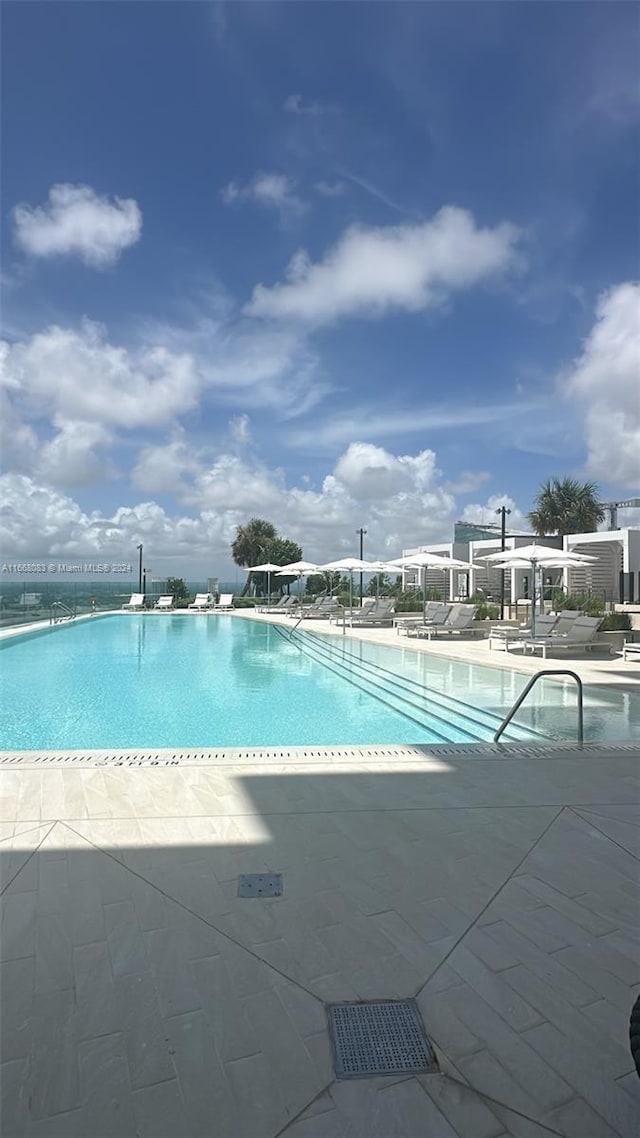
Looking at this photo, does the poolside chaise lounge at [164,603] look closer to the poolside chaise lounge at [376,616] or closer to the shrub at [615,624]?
the poolside chaise lounge at [376,616]

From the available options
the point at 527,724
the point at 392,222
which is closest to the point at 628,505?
the point at 392,222

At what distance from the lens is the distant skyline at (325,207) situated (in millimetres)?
8078

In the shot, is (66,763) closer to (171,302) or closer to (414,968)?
(414,968)

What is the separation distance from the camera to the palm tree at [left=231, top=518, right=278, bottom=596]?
40.5m

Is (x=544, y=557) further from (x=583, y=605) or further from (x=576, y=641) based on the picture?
(x=583, y=605)

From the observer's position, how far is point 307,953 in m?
2.13

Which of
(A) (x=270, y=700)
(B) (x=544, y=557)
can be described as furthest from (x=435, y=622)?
(A) (x=270, y=700)

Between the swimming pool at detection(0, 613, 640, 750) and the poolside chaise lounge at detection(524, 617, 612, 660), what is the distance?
1.53 m

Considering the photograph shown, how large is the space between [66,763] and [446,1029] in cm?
329

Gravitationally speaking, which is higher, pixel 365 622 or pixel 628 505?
pixel 628 505

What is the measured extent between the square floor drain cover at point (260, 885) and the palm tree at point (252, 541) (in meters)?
37.5

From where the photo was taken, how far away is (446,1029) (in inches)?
70.1

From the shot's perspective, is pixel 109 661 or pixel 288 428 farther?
pixel 288 428

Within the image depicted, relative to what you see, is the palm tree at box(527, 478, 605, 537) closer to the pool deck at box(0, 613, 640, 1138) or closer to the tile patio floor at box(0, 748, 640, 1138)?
the pool deck at box(0, 613, 640, 1138)
